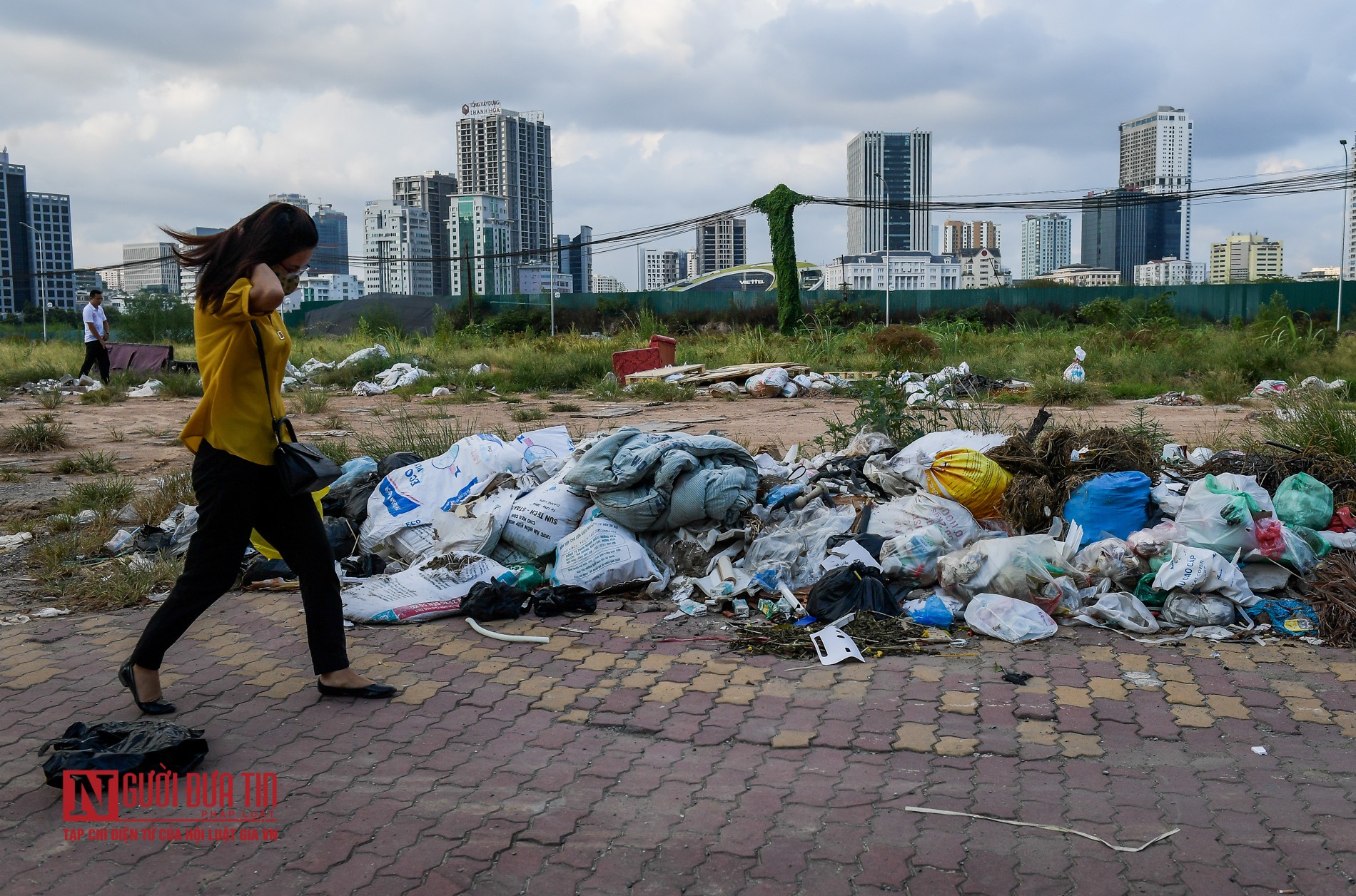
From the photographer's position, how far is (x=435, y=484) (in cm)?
529

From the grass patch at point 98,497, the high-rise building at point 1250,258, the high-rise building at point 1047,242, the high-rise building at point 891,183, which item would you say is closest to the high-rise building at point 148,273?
the grass patch at point 98,497

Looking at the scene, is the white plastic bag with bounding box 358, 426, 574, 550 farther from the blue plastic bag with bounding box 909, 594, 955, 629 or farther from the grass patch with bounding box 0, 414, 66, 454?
the grass patch with bounding box 0, 414, 66, 454

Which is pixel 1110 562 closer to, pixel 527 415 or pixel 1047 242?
pixel 527 415

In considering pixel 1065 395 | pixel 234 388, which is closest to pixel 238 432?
pixel 234 388

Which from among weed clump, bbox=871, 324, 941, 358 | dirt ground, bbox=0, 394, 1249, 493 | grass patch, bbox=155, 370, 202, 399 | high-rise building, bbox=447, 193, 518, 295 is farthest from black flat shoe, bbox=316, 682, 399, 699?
high-rise building, bbox=447, 193, 518, 295

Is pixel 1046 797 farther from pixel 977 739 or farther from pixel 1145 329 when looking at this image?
pixel 1145 329

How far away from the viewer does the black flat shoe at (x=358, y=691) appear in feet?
10.8

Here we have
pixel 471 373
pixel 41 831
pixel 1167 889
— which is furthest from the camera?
pixel 471 373

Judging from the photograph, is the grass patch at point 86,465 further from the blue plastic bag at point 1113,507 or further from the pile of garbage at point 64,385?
the pile of garbage at point 64,385

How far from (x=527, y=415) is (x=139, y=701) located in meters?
8.77

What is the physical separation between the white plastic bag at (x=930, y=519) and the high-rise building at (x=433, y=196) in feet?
241

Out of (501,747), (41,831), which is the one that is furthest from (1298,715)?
(41,831)

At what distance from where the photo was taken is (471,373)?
698 inches

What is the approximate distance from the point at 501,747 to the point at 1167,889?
1743 millimetres
